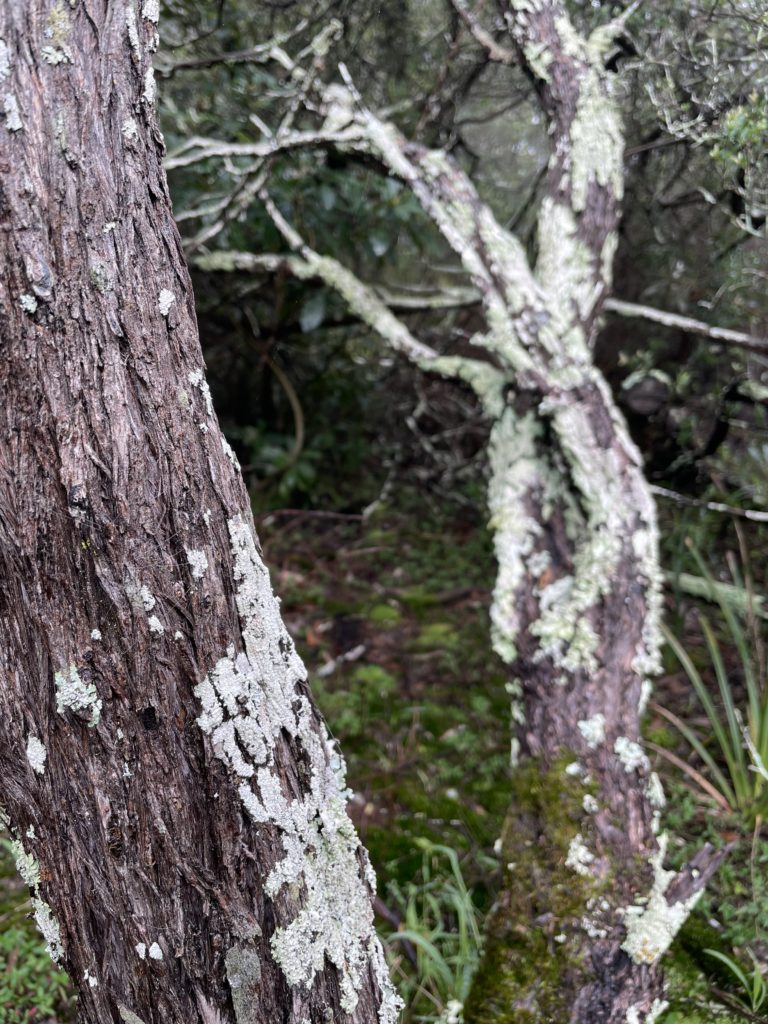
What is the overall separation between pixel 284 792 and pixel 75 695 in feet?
1.12

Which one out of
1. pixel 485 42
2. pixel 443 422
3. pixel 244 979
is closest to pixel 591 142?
pixel 485 42

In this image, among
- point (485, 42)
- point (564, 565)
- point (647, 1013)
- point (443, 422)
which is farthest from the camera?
point (443, 422)

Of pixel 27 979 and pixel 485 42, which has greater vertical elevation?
pixel 485 42

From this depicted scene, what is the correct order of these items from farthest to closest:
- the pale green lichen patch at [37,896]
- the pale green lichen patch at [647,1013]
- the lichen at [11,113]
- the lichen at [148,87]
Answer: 1. the pale green lichen patch at [647,1013]
2. the pale green lichen patch at [37,896]
3. the lichen at [148,87]
4. the lichen at [11,113]

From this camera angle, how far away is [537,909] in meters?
1.57

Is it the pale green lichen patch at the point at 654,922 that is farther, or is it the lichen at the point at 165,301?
the pale green lichen patch at the point at 654,922

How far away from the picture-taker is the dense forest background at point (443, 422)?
6.38 feet

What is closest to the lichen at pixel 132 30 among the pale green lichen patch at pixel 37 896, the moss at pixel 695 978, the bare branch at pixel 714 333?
the pale green lichen patch at pixel 37 896

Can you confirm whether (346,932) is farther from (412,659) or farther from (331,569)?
(331,569)

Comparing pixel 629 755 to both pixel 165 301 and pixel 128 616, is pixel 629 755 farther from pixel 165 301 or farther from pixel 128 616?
pixel 165 301

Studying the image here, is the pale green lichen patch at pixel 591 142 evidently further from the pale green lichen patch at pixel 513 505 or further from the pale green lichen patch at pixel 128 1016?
the pale green lichen patch at pixel 128 1016

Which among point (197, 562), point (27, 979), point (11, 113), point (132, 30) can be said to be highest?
point (132, 30)

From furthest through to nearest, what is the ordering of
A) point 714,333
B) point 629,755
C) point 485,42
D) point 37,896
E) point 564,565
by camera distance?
point 485,42 < point 714,333 < point 564,565 < point 629,755 < point 37,896

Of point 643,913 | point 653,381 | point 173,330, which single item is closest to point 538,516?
point 643,913
